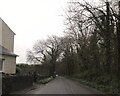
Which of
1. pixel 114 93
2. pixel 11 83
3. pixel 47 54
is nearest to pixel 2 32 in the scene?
pixel 11 83

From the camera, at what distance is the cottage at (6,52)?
33716 mm

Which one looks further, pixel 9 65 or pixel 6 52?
pixel 9 65

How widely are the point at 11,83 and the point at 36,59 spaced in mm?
86524

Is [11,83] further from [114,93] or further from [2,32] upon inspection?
[2,32]

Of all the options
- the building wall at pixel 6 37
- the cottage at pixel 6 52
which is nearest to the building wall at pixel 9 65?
the cottage at pixel 6 52

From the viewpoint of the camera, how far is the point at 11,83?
2050cm

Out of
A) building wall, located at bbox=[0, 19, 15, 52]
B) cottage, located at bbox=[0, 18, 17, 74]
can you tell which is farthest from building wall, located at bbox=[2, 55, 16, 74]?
building wall, located at bbox=[0, 19, 15, 52]

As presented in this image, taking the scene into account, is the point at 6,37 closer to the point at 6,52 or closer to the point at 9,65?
the point at 6,52

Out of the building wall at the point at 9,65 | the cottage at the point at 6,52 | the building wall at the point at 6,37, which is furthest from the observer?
the building wall at the point at 6,37

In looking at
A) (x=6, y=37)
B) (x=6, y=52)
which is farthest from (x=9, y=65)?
(x=6, y=37)

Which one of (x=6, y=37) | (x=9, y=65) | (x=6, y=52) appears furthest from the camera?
(x=6, y=37)

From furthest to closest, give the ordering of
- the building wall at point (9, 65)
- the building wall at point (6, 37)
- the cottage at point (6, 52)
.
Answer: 1. the building wall at point (6, 37)
2. the building wall at point (9, 65)
3. the cottage at point (6, 52)

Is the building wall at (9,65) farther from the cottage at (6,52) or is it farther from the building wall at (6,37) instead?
the building wall at (6,37)

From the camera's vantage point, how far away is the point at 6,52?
114ft
